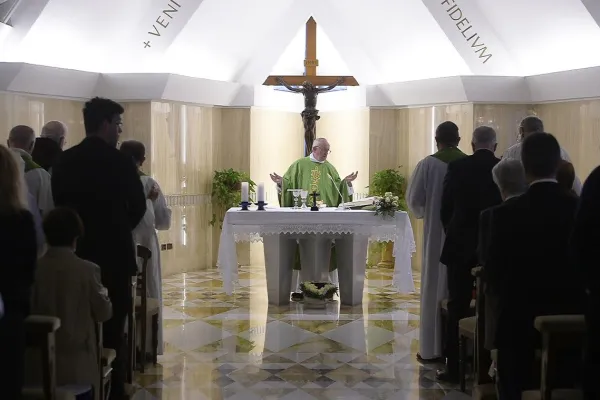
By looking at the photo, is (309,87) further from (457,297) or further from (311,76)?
(457,297)

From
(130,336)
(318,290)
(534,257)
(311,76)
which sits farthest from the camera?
(311,76)

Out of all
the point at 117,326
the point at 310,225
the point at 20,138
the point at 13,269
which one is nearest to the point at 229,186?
the point at 310,225

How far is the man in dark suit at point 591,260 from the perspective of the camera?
9.75ft

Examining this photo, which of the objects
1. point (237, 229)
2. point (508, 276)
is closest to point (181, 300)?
point (237, 229)

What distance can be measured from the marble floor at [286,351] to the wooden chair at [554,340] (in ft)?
6.86

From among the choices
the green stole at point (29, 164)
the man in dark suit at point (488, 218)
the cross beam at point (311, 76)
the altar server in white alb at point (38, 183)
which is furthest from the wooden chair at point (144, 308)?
the cross beam at point (311, 76)

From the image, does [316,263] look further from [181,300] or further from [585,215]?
[585,215]

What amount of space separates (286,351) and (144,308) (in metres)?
1.62

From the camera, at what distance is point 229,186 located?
11453 mm

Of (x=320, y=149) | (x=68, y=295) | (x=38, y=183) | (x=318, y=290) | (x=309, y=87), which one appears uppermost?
(x=309, y=87)

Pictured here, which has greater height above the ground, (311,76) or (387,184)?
(311,76)

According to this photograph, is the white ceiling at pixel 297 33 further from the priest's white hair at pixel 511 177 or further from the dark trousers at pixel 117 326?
the dark trousers at pixel 117 326

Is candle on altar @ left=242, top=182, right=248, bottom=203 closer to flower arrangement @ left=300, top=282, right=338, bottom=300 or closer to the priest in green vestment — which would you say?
the priest in green vestment

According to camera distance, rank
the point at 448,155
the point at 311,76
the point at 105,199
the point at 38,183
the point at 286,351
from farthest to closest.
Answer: the point at 311,76 < the point at 286,351 < the point at 448,155 < the point at 38,183 < the point at 105,199
